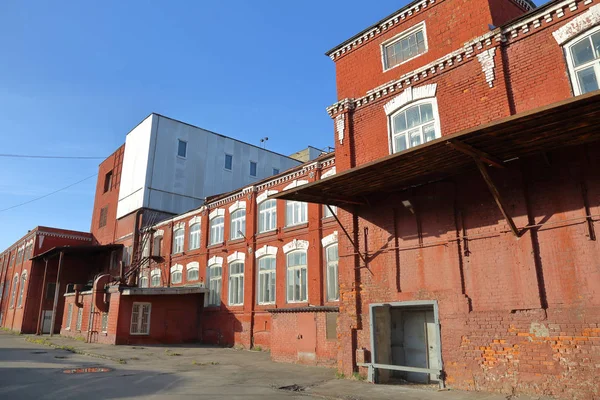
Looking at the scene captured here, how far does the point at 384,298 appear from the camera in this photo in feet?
37.7

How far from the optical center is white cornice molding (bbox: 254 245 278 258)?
21.7 metres

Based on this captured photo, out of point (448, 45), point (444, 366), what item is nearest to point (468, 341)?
point (444, 366)

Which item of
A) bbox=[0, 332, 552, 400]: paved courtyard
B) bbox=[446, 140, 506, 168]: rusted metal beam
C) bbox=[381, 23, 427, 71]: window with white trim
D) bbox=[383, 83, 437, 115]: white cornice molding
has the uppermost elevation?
bbox=[381, 23, 427, 71]: window with white trim

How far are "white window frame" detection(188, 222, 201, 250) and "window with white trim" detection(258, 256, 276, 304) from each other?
21.9 feet

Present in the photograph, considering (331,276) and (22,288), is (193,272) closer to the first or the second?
(331,276)

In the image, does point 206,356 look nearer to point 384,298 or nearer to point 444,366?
point 384,298

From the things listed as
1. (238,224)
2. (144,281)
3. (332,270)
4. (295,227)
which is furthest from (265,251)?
(144,281)

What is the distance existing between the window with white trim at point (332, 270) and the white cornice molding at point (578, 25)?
11.5 meters

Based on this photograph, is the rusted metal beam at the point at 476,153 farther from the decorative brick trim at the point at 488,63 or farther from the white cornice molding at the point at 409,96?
the white cornice molding at the point at 409,96

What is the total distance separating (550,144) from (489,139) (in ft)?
4.32

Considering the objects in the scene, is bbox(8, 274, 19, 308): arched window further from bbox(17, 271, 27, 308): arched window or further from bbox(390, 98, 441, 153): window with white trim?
bbox(390, 98, 441, 153): window with white trim

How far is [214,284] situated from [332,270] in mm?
9835

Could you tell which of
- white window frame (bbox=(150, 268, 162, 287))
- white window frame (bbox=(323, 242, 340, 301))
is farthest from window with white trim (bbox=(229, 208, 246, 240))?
white window frame (bbox=(150, 268, 162, 287))

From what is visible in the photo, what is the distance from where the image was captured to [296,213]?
20.9 m
